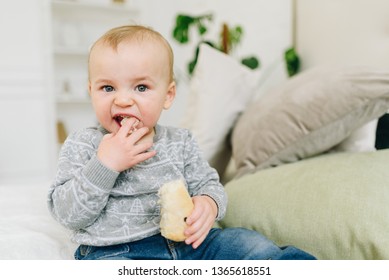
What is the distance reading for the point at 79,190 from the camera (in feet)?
2.17

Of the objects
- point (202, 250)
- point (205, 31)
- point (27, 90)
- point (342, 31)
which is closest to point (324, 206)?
point (202, 250)

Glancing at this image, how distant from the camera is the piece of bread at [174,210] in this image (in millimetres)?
657

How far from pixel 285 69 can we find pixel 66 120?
1.77 m

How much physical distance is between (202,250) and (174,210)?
148 mm

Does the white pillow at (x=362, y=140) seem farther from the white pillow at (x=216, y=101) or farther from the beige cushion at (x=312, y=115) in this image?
the white pillow at (x=216, y=101)

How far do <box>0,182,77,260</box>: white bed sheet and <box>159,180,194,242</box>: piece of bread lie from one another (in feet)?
0.74

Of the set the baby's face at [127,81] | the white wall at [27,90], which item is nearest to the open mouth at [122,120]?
the baby's face at [127,81]

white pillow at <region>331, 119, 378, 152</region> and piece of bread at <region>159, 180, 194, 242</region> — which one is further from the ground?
piece of bread at <region>159, 180, 194, 242</region>

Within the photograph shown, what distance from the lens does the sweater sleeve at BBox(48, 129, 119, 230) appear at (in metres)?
0.66

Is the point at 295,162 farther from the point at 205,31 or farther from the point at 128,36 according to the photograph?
the point at 205,31

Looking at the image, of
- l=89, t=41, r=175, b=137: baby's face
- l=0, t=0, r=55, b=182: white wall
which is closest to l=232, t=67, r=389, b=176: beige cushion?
l=89, t=41, r=175, b=137: baby's face

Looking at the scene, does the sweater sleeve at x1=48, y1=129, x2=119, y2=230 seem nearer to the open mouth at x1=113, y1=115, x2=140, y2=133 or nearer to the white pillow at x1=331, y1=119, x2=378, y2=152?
the open mouth at x1=113, y1=115, x2=140, y2=133
